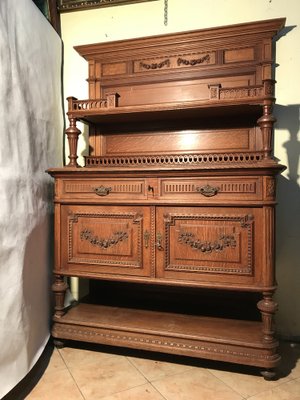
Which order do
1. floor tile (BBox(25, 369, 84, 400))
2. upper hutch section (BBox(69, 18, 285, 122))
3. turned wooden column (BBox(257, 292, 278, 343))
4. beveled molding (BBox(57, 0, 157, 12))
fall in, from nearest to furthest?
floor tile (BBox(25, 369, 84, 400)) → turned wooden column (BBox(257, 292, 278, 343)) → upper hutch section (BBox(69, 18, 285, 122)) → beveled molding (BBox(57, 0, 157, 12))

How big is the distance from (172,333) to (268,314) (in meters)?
0.45

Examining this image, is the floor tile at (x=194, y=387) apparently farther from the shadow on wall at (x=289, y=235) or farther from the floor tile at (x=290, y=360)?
the shadow on wall at (x=289, y=235)

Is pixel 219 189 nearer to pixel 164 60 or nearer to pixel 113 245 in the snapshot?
pixel 113 245

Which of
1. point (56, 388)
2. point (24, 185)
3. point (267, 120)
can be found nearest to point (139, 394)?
point (56, 388)

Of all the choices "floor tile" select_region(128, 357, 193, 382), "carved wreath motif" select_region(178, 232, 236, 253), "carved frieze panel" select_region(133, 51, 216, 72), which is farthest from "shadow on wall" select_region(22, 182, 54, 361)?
"carved frieze panel" select_region(133, 51, 216, 72)

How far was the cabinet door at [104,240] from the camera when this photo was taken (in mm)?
1510

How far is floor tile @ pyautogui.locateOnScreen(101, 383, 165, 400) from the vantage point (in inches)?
49.3

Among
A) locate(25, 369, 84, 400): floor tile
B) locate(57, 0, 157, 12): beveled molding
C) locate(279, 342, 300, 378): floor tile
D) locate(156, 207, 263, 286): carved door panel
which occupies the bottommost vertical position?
locate(279, 342, 300, 378): floor tile

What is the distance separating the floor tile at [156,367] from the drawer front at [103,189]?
2.65 ft

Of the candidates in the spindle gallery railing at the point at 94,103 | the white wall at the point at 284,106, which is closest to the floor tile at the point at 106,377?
the white wall at the point at 284,106

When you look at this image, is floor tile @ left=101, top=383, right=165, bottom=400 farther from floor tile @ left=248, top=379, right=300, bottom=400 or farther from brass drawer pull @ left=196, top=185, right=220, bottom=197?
brass drawer pull @ left=196, top=185, right=220, bottom=197

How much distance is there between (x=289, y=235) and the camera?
5.93 ft

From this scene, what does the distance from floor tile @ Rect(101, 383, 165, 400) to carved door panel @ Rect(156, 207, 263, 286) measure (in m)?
0.48

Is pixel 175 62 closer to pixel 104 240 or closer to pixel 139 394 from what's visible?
pixel 104 240
